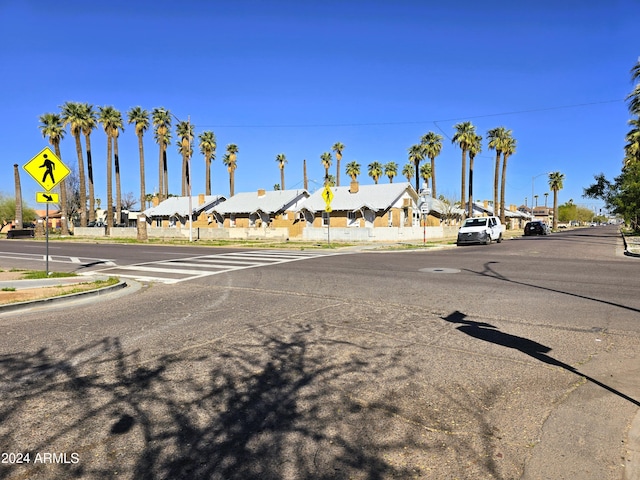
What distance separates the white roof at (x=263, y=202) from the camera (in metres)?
52.4

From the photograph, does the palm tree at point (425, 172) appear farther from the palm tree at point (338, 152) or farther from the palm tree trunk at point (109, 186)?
the palm tree trunk at point (109, 186)

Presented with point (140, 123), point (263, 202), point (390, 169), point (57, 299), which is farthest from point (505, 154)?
point (57, 299)

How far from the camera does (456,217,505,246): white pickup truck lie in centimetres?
2967

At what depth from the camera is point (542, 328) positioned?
6.63m

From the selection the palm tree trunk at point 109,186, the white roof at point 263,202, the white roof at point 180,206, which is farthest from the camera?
the white roof at point 180,206

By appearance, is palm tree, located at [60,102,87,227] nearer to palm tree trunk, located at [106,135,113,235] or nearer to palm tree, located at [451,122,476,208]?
palm tree trunk, located at [106,135,113,235]

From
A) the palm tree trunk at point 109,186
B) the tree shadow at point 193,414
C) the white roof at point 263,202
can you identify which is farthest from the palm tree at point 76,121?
the tree shadow at point 193,414

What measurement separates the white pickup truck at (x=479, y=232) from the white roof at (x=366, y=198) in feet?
46.4

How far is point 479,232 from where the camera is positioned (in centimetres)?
2972

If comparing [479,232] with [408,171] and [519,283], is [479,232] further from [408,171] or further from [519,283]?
[408,171]

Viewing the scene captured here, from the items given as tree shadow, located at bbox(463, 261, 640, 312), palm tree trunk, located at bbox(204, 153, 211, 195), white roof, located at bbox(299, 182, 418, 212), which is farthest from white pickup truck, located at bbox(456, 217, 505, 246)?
palm tree trunk, located at bbox(204, 153, 211, 195)

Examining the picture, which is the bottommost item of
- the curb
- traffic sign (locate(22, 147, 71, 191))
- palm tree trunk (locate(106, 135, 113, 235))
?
the curb

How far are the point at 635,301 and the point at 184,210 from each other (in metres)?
56.4

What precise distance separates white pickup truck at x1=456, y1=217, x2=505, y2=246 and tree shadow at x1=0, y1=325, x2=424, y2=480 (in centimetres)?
2618
